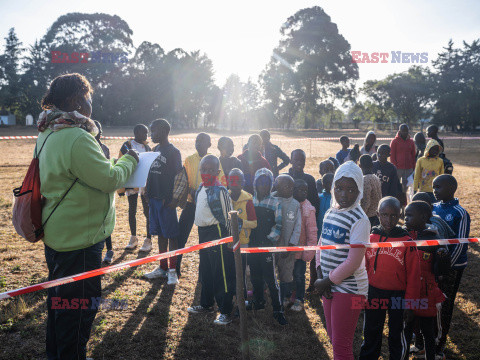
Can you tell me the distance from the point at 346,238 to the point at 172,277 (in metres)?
3.06

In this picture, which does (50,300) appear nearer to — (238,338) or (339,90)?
(238,338)

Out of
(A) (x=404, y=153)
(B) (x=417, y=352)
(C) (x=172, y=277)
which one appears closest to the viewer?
(B) (x=417, y=352)

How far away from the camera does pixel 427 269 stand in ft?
9.46

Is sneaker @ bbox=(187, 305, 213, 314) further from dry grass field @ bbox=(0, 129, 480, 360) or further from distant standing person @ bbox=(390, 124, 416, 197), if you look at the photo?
distant standing person @ bbox=(390, 124, 416, 197)

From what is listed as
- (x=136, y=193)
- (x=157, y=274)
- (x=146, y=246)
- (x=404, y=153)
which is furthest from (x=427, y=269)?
(x=404, y=153)

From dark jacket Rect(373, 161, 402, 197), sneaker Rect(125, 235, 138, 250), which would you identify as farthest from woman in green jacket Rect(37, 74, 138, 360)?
dark jacket Rect(373, 161, 402, 197)

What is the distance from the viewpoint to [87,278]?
240cm

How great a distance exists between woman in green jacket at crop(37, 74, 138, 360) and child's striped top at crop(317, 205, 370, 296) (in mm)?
1658

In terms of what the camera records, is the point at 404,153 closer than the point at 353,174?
No

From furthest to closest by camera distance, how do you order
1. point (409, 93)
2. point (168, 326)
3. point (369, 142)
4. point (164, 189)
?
1. point (409, 93)
2. point (369, 142)
3. point (164, 189)
4. point (168, 326)

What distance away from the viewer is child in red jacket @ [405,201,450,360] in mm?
2803

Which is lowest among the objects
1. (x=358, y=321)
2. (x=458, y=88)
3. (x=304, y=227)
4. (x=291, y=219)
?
(x=358, y=321)

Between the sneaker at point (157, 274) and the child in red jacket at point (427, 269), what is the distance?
11.1 feet

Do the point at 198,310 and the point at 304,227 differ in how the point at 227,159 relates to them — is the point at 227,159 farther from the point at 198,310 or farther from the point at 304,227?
the point at 198,310
